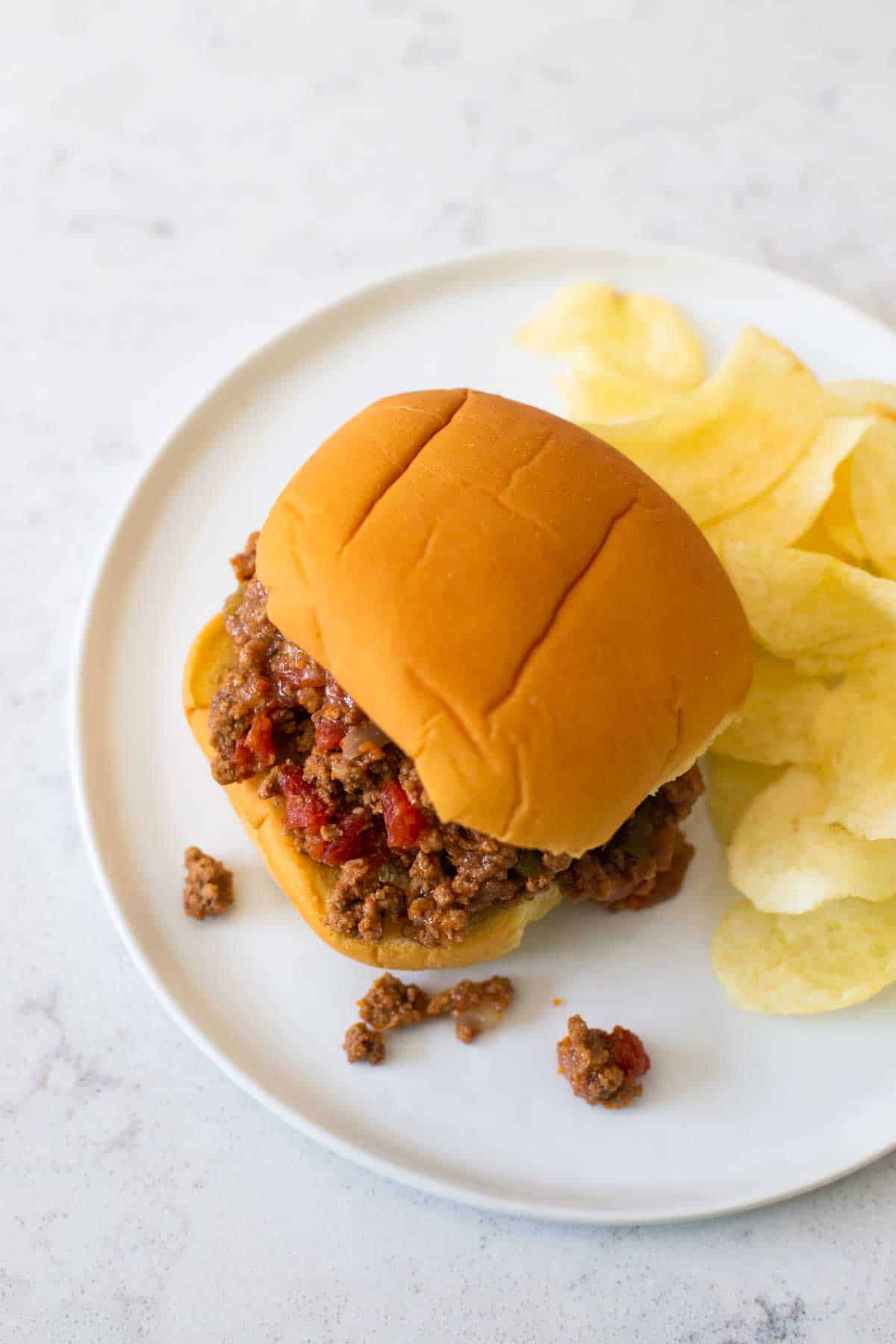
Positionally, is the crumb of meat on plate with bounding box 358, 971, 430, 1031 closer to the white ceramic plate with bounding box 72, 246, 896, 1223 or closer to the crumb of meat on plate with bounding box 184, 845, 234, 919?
the white ceramic plate with bounding box 72, 246, 896, 1223

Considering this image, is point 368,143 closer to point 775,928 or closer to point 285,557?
point 285,557

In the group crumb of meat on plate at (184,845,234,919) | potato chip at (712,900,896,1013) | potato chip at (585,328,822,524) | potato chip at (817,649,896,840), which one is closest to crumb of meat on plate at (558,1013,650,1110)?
potato chip at (712,900,896,1013)

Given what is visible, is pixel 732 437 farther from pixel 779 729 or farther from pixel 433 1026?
pixel 433 1026

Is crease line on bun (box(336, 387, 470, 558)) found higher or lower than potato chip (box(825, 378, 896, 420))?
higher

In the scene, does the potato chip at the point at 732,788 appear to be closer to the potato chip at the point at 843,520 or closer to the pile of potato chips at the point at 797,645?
the pile of potato chips at the point at 797,645

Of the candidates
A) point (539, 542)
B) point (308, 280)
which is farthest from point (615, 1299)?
point (308, 280)
